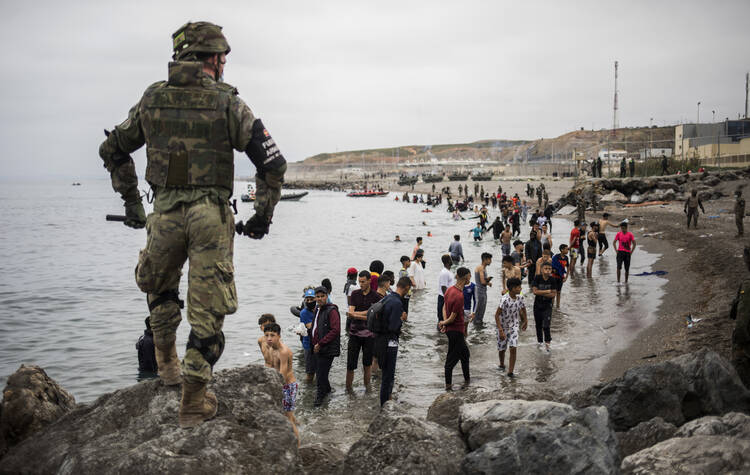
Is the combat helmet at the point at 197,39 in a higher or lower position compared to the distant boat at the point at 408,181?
higher

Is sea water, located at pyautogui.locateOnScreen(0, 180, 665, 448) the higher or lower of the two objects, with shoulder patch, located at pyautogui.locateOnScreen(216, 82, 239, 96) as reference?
lower

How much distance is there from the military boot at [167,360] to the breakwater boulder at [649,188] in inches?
1592

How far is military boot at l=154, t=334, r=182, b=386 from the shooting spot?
4.47 m

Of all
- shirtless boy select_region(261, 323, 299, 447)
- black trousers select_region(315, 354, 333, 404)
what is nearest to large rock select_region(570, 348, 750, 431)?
shirtless boy select_region(261, 323, 299, 447)

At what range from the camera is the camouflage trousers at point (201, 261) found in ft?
12.9

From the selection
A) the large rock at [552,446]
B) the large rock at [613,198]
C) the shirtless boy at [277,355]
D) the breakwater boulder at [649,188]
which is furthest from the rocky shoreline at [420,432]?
the large rock at [613,198]

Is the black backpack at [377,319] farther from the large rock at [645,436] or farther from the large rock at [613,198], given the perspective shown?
the large rock at [613,198]

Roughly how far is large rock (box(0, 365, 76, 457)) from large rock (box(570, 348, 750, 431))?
614cm

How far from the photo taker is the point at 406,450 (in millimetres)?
4500

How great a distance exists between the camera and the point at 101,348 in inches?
586

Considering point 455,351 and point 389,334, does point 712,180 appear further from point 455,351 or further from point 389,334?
point 389,334

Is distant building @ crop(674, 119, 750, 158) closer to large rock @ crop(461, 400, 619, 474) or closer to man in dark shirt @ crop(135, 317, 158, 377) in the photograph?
man in dark shirt @ crop(135, 317, 158, 377)

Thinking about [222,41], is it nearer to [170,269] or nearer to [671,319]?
[170,269]

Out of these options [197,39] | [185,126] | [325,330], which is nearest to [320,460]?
[185,126]
